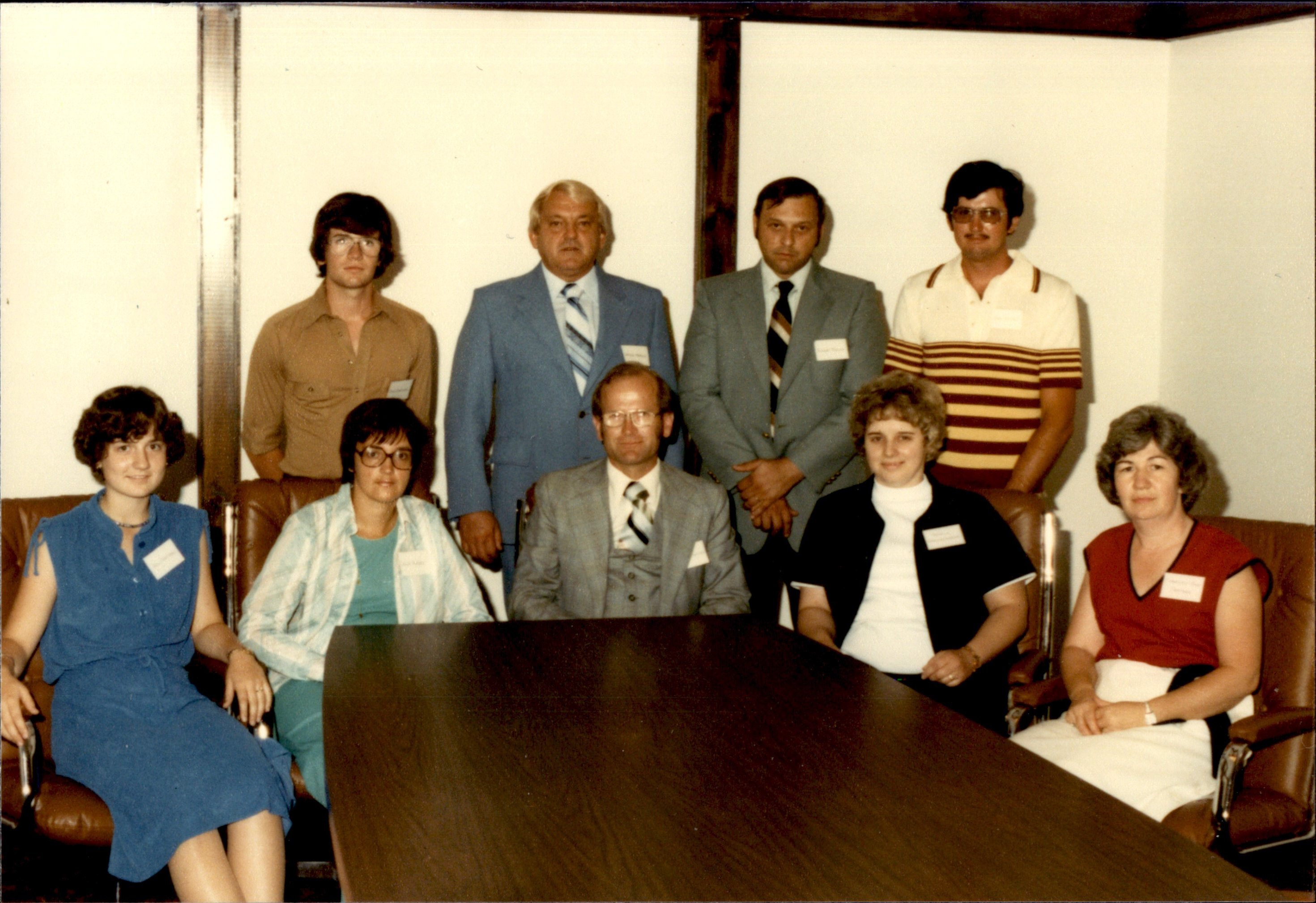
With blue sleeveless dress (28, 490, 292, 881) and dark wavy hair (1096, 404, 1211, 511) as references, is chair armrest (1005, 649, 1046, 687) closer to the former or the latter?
dark wavy hair (1096, 404, 1211, 511)

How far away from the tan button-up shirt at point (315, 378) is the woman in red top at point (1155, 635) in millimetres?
2196

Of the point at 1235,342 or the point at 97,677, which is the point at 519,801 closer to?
the point at 97,677

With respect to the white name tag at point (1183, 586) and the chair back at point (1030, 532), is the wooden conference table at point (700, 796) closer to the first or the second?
the white name tag at point (1183, 586)

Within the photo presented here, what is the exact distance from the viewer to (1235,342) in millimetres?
4906

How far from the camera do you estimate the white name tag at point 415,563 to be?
312 cm

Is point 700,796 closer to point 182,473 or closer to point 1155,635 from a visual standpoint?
point 1155,635

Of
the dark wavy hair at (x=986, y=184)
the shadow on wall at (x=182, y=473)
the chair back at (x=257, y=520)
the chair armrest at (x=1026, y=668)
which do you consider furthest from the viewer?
the shadow on wall at (x=182, y=473)

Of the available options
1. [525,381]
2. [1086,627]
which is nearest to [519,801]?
[1086,627]

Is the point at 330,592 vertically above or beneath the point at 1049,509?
beneath

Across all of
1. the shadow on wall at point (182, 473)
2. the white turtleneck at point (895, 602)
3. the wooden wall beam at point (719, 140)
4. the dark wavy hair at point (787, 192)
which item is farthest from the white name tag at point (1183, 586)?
the shadow on wall at point (182, 473)

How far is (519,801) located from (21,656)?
1.66 metres

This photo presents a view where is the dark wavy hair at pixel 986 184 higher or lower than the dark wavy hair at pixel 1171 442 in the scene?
higher

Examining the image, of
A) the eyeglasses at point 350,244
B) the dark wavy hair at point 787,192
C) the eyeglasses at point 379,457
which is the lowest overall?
the eyeglasses at point 379,457

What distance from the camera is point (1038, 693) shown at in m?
2.72
